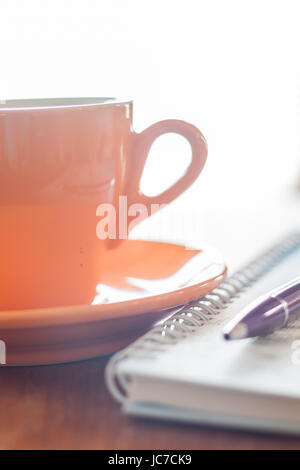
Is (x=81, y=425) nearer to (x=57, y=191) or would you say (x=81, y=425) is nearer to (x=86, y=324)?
(x=86, y=324)

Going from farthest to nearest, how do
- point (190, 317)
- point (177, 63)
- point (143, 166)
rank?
point (177, 63)
point (143, 166)
point (190, 317)

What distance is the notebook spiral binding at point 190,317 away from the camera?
0.38 metres

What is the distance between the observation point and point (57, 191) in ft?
1.77

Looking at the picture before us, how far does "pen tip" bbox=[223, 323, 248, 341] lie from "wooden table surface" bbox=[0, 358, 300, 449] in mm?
60

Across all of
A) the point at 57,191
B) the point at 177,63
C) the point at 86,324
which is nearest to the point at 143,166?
the point at 57,191

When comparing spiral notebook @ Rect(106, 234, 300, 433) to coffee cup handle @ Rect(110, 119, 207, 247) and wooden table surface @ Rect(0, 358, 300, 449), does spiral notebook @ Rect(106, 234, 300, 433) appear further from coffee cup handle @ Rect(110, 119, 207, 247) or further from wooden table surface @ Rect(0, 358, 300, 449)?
coffee cup handle @ Rect(110, 119, 207, 247)

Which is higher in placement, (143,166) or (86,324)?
(143,166)

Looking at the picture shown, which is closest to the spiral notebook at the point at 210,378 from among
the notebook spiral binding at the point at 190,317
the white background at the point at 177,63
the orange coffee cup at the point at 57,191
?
the notebook spiral binding at the point at 190,317

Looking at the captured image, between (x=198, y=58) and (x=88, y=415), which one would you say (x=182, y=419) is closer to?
(x=88, y=415)

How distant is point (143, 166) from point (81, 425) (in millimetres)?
297

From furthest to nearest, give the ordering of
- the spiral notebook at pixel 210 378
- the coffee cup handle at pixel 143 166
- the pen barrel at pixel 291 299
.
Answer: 1. the coffee cup handle at pixel 143 166
2. the pen barrel at pixel 291 299
3. the spiral notebook at pixel 210 378

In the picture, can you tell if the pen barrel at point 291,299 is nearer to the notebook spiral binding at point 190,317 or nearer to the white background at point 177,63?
the notebook spiral binding at point 190,317

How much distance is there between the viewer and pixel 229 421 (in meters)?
0.36

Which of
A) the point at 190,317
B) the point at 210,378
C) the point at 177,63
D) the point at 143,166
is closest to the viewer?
the point at 210,378
